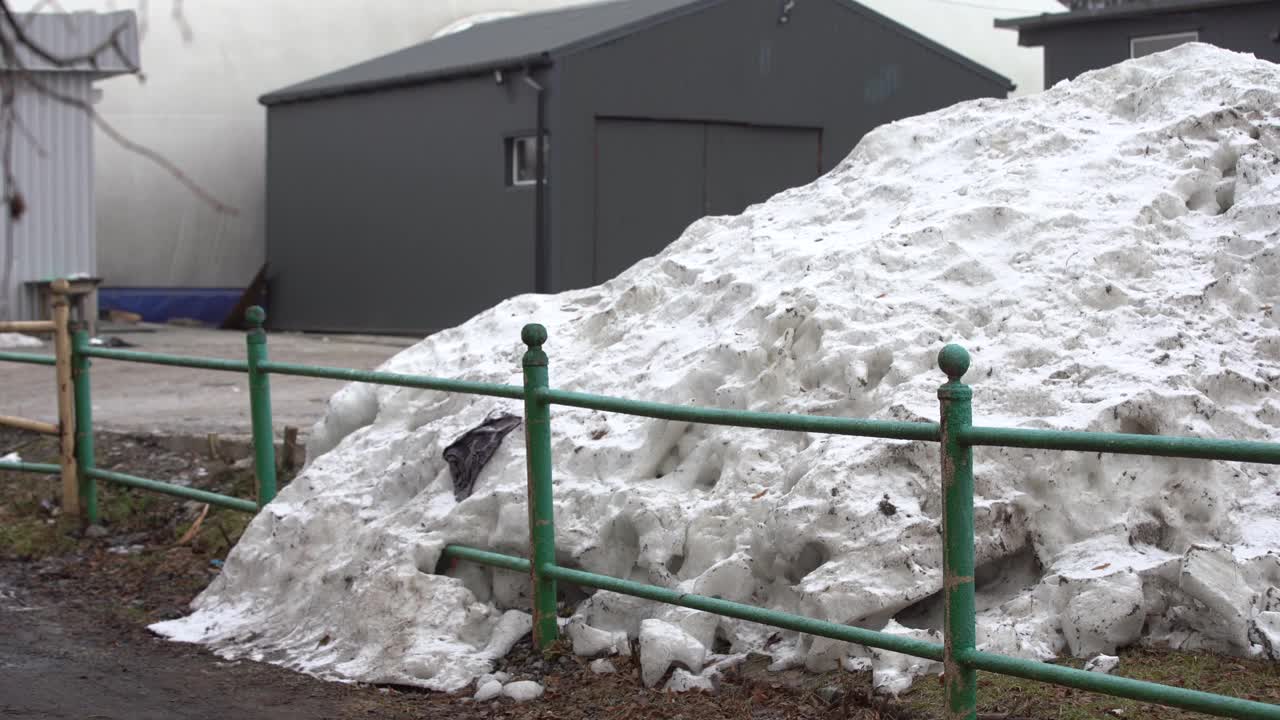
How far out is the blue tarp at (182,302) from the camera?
22.4 metres

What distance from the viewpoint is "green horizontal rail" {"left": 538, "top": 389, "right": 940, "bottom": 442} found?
438 cm

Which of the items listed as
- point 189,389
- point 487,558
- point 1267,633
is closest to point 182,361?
point 487,558

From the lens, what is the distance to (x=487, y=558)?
231 inches

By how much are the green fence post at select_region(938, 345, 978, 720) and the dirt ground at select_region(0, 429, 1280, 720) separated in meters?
0.34

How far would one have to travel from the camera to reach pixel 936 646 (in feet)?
14.2

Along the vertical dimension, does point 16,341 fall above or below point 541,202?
below

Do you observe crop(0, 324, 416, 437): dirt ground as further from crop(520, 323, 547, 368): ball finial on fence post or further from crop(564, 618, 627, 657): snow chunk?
crop(564, 618, 627, 657): snow chunk

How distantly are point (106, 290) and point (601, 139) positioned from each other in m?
8.58

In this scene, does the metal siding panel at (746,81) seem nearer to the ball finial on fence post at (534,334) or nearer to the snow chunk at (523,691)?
the ball finial on fence post at (534,334)

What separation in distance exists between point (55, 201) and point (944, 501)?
53.7ft

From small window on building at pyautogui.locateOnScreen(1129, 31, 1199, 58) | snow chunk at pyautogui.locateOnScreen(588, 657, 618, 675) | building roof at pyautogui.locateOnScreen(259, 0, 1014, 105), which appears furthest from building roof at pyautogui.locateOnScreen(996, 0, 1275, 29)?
snow chunk at pyautogui.locateOnScreen(588, 657, 618, 675)

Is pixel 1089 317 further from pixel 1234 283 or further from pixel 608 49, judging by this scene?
pixel 608 49

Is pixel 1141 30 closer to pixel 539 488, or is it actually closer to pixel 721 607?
pixel 539 488

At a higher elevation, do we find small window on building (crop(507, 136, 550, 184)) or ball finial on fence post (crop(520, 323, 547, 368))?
small window on building (crop(507, 136, 550, 184))
